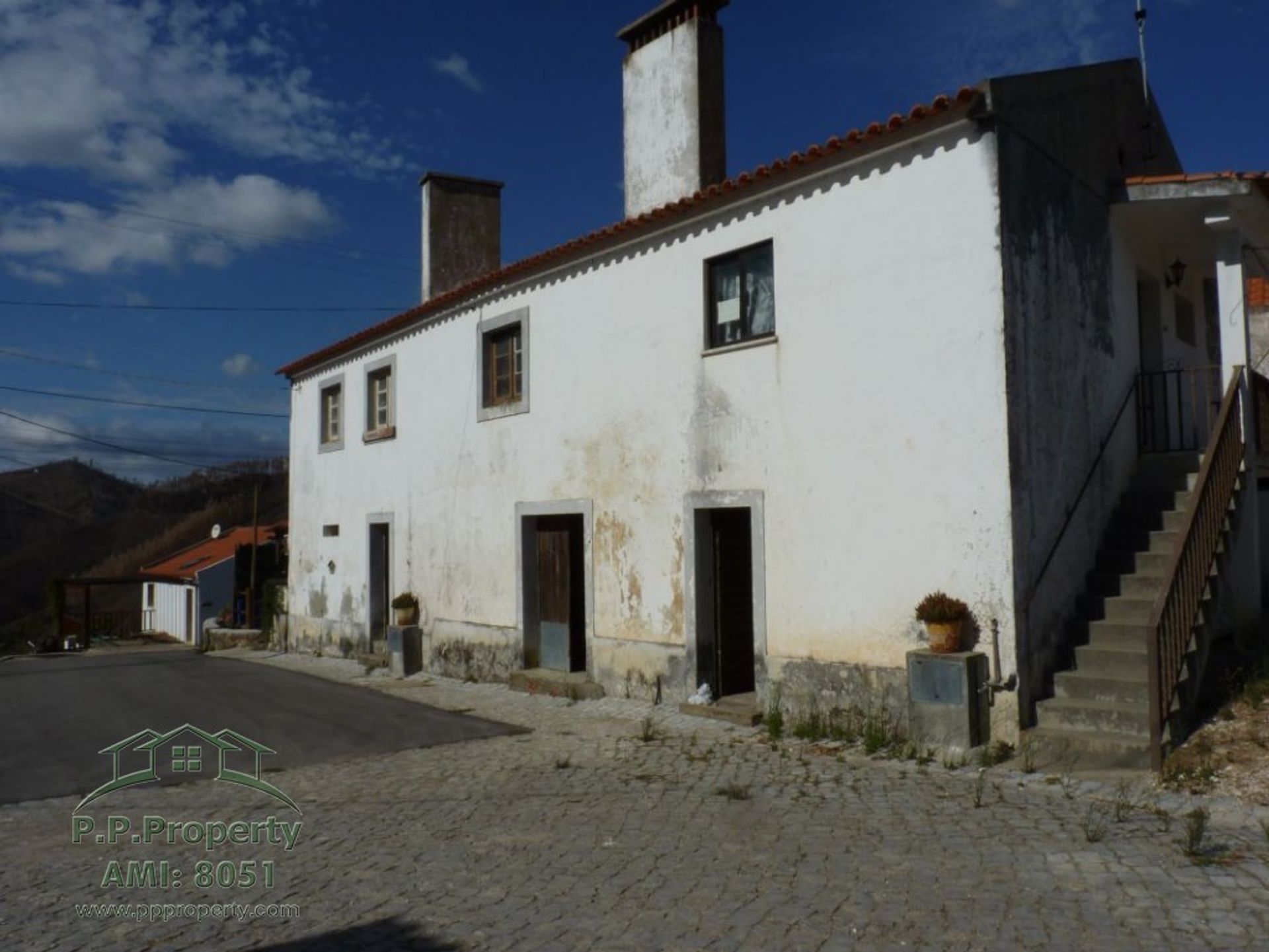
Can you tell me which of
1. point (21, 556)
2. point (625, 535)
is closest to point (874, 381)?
point (625, 535)

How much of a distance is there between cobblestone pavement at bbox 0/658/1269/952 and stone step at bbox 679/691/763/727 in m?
1.16

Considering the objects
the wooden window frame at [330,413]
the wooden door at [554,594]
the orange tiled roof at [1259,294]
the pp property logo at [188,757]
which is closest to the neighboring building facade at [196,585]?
the wooden window frame at [330,413]

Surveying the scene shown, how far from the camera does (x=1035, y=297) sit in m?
7.88

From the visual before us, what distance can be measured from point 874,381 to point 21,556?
46.0 metres

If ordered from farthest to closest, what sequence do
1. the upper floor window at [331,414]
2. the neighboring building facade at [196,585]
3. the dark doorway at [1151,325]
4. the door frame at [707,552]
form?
1. the neighboring building facade at [196,585]
2. the upper floor window at [331,414]
3. the dark doorway at [1151,325]
4. the door frame at [707,552]

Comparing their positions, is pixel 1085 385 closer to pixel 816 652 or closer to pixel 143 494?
pixel 816 652

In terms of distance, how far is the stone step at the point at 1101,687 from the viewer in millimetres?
7117

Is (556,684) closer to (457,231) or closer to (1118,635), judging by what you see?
(1118,635)

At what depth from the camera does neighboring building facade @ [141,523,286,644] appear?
27188 millimetres

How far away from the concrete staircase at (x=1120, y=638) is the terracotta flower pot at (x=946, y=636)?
2.52 feet

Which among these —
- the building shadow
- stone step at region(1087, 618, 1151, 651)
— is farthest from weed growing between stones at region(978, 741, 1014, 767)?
the building shadow

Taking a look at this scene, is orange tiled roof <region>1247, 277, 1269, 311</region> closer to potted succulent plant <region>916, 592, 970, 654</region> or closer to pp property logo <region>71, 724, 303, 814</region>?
potted succulent plant <region>916, 592, 970, 654</region>

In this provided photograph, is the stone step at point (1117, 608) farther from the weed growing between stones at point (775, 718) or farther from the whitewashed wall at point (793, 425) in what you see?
the weed growing between stones at point (775, 718)

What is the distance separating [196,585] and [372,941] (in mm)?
25392
